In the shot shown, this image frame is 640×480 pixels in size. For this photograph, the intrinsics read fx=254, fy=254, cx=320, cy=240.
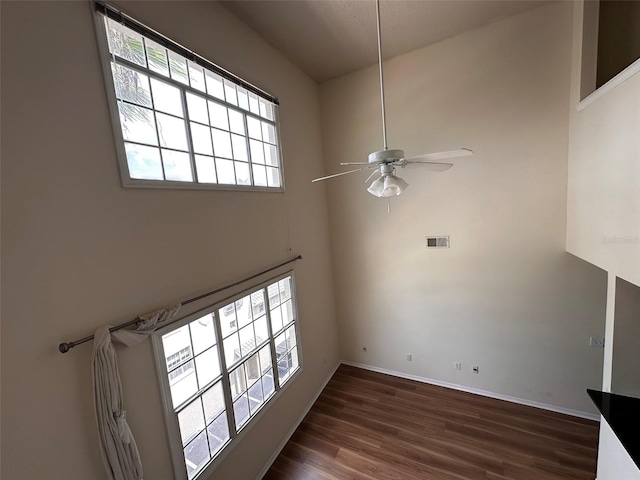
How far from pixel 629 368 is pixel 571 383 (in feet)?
4.27

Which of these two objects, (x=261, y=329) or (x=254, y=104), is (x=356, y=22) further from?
(x=261, y=329)

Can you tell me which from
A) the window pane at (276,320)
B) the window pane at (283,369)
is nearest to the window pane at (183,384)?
the window pane at (276,320)

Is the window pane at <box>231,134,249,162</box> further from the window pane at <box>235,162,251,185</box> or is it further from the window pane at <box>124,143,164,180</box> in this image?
the window pane at <box>124,143,164,180</box>

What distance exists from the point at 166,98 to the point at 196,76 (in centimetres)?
46

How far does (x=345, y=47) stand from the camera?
3.37 meters

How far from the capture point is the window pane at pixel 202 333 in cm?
221

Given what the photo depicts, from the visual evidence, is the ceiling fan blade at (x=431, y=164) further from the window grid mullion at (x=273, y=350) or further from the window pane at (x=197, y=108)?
the window grid mullion at (x=273, y=350)

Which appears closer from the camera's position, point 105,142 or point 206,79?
point 105,142

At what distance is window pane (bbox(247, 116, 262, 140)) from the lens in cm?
294

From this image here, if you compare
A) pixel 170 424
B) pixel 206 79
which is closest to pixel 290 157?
pixel 206 79

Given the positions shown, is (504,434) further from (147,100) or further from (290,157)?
(147,100)

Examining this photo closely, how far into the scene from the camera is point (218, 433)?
7.75 feet

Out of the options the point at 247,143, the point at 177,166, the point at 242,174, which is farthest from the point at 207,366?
the point at 247,143

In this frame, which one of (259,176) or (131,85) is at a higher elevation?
(131,85)
